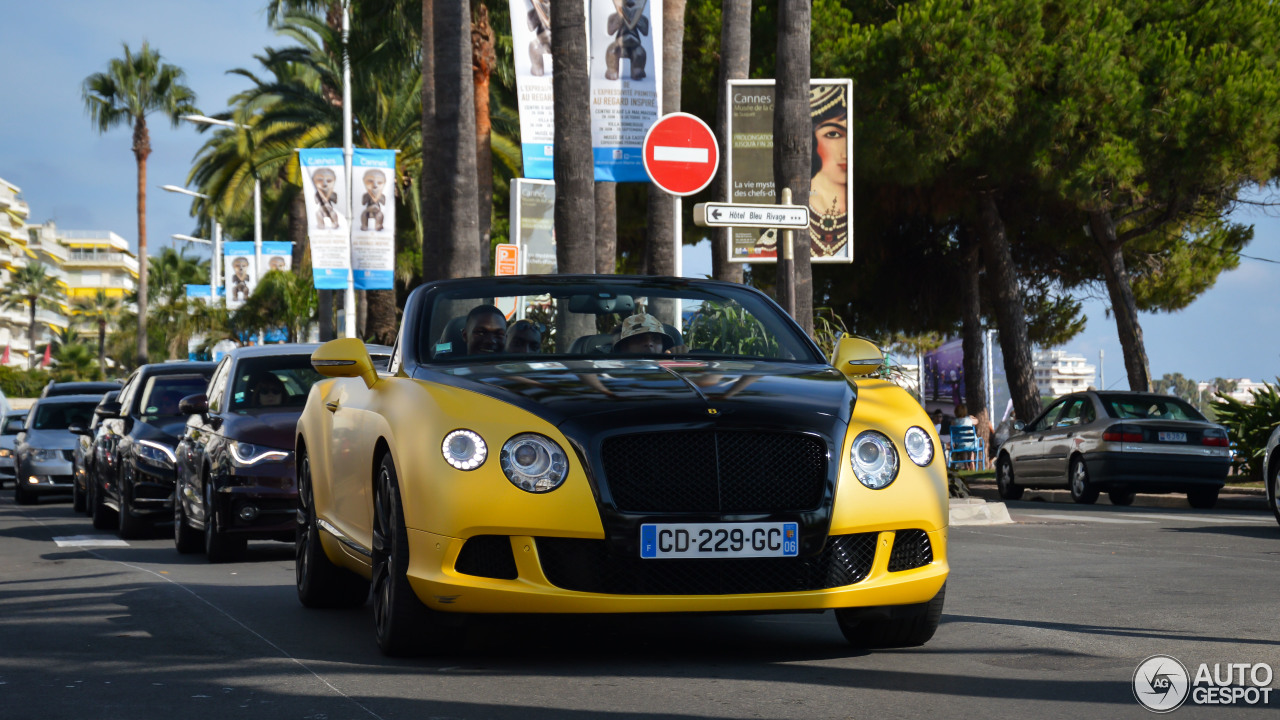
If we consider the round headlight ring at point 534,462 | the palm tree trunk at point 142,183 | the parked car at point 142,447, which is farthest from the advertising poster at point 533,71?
the palm tree trunk at point 142,183

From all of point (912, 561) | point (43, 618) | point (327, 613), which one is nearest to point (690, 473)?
point (912, 561)

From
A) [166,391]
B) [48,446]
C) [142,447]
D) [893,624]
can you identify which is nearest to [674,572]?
[893,624]

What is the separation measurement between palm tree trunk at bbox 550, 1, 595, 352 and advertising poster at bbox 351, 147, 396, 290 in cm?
1255

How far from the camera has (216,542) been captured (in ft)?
38.4

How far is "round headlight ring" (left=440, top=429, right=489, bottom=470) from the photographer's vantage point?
5832mm

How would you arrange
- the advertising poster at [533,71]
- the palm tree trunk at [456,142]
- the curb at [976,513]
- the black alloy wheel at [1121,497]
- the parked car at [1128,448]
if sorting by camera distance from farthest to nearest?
the advertising poster at [533,71] → the black alloy wheel at [1121,497] → the parked car at [1128,448] → the palm tree trunk at [456,142] → the curb at [976,513]

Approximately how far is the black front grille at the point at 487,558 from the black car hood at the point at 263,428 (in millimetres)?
6009

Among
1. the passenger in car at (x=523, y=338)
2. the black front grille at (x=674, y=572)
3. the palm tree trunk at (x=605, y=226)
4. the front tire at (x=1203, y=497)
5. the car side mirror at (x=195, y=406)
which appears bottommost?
the front tire at (x=1203, y=497)

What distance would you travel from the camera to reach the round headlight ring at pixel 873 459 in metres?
6.02

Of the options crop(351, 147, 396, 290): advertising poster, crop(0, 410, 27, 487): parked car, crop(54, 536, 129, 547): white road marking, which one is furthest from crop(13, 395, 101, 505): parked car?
crop(54, 536, 129, 547): white road marking

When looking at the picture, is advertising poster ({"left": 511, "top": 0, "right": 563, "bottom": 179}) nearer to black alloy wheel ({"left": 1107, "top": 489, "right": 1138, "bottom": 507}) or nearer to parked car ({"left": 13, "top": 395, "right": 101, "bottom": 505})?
parked car ({"left": 13, "top": 395, "right": 101, "bottom": 505})

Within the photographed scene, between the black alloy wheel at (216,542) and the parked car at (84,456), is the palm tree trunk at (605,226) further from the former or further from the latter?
the black alloy wheel at (216,542)

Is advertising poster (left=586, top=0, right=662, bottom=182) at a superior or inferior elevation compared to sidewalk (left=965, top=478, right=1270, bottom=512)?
superior

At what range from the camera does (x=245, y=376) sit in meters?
12.7
